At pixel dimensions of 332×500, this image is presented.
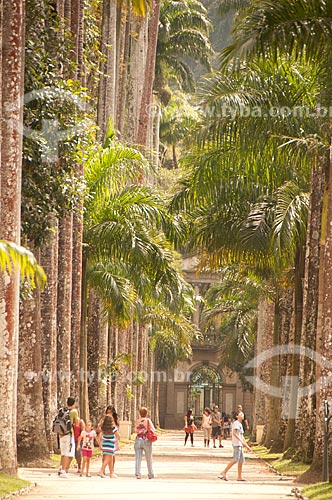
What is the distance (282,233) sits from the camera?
2416 centimetres

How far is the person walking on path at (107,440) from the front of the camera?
70.5ft

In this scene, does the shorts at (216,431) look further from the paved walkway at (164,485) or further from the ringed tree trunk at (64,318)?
the ringed tree trunk at (64,318)

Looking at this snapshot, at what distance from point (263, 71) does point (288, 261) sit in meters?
5.51

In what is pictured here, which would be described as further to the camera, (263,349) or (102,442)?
(263,349)

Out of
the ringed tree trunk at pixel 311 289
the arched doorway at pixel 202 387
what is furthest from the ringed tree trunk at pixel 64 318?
the arched doorway at pixel 202 387

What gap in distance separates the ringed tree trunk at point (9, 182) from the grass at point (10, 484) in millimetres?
373

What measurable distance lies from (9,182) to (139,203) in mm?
10790

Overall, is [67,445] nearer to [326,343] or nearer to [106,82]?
[326,343]

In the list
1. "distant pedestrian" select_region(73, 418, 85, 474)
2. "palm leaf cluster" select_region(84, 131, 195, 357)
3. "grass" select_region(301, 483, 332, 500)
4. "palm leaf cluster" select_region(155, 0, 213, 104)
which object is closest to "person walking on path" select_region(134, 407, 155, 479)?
"distant pedestrian" select_region(73, 418, 85, 474)

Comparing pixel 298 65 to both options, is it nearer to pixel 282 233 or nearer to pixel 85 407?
pixel 282 233

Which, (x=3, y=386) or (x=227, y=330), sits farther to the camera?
(x=227, y=330)

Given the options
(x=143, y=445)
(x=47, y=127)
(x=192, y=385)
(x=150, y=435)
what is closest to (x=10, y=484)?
(x=143, y=445)

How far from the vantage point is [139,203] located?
28359mm

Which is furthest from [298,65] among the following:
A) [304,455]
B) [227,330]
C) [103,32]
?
[227,330]
